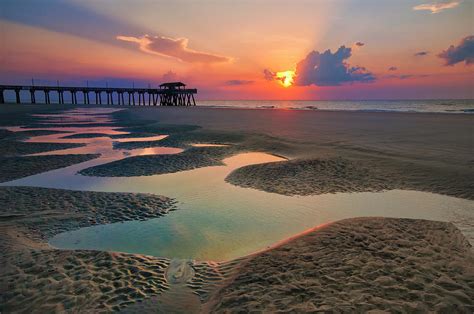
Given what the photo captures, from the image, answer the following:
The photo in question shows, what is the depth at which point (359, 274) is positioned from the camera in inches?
186

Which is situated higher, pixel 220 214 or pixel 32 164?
pixel 32 164

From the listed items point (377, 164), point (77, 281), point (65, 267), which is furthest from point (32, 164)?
point (377, 164)

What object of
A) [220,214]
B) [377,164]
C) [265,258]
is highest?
[377,164]

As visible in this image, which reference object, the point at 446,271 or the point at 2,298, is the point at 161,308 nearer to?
the point at 2,298

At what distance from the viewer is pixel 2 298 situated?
14.0 ft

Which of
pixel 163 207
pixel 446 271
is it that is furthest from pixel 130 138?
pixel 446 271

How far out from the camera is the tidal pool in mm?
6191

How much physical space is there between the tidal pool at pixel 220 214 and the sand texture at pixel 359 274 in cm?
82

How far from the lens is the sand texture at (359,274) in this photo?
404cm

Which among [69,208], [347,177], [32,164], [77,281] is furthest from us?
[32,164]

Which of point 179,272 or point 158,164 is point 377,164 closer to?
point 158,164

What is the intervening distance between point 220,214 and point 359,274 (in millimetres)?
3983

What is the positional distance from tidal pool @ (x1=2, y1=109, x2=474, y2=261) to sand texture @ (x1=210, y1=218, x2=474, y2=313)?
0.82 m

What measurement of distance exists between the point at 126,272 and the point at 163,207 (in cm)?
341
